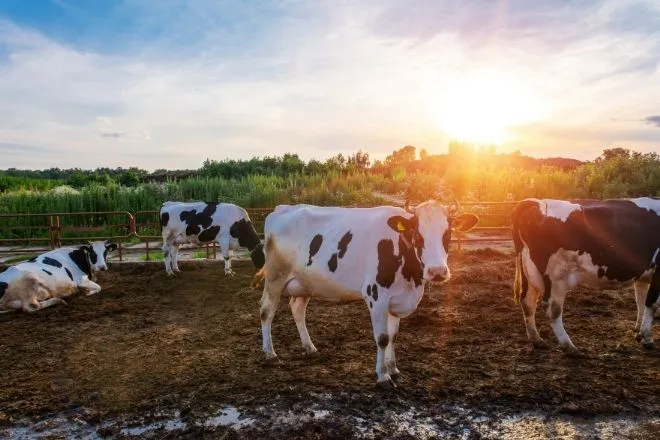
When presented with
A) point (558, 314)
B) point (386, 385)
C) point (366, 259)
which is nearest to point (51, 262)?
point (366, 259)

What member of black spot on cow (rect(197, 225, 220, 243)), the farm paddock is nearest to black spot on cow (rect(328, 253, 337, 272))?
the farm paddock

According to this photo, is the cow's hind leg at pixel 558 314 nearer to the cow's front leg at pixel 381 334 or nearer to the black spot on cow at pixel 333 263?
the cow's front leg at pixel 381 334

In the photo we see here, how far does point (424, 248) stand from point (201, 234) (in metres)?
8.09

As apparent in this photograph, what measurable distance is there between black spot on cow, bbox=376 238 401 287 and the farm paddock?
98 cm

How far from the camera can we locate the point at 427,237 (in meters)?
4.77

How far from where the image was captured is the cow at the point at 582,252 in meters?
6.06

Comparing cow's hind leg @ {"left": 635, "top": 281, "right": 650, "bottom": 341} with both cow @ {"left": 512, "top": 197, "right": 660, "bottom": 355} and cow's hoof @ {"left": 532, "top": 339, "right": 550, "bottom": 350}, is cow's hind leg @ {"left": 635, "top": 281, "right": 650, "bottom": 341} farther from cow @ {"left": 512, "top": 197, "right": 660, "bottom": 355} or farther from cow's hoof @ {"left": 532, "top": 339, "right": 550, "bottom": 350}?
cow's hoof @ {"left": 532, "top": 339, "right": 550, "bottom": 350}

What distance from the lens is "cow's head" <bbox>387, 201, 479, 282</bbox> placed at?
15.1ft

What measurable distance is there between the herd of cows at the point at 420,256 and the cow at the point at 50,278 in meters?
4.34

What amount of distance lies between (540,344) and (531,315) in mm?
341

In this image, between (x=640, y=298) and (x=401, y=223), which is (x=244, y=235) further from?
(x=640, y=298)

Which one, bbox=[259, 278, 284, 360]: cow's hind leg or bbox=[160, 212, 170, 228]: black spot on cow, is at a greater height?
bbox=[160, 212, 170, 228]: black spot on cow

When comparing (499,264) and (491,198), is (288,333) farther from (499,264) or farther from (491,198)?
(491,198)

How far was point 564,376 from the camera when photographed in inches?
204
